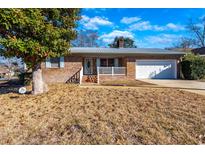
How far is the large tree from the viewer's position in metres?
8.00

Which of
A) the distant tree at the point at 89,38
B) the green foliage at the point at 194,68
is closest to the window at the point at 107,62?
the green foliage at the point at 194,68

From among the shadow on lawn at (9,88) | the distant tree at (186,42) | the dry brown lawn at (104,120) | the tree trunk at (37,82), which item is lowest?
the dry brown lawn at (104,120)

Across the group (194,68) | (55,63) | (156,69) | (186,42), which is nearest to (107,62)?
(156,69)

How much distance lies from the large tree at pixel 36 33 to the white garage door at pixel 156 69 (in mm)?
10643

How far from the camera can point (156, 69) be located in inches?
791

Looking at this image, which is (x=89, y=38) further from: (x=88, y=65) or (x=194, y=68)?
(x=194, y=68)

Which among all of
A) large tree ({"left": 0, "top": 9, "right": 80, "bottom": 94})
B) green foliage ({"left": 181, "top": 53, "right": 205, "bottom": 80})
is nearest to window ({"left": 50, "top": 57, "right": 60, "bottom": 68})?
large tree ({"left": 0, "top": 9, "right": 80, "bottom": 94})

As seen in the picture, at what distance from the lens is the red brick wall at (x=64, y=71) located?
57.2 ft

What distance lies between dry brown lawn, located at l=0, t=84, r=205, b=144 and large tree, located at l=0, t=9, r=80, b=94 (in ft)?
6.44

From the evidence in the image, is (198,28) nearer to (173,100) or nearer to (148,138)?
(173,100)

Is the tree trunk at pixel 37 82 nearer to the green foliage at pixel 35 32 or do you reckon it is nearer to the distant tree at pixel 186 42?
the green foliage at pixel 35 32

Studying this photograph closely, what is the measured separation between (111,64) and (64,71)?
209 inches
